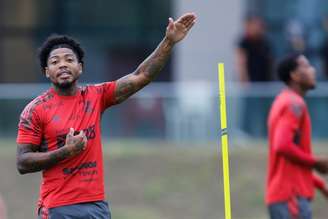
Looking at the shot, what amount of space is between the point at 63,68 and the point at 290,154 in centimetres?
258

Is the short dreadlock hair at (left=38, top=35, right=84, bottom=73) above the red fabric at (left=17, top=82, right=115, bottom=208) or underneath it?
above

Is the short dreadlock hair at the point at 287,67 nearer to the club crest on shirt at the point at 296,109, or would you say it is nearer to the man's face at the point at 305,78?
the man's face at the point at 305,78

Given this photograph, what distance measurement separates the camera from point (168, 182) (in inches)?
655

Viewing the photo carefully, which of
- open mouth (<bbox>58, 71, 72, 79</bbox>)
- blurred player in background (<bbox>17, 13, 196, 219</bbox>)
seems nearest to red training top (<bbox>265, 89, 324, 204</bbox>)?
blurred player in background (<bbox>17, 13, 196, 219</bbox>)

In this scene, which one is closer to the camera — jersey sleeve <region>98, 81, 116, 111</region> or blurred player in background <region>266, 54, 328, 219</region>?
jersey sleeve <region>98, 81, 116, 111</region>

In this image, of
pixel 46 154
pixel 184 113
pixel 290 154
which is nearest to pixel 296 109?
pixel 290 154

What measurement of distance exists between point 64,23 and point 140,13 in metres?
1.24

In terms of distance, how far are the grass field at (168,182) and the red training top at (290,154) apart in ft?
17.7

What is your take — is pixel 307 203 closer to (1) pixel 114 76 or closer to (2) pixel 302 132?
(2) pixel 302 132

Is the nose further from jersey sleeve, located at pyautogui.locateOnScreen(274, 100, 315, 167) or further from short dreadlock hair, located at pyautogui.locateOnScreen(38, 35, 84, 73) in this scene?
jersey sleeve, located at pyautogui.locateOnScreen(274, 100, 315, 167)

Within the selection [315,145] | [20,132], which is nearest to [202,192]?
[315,145]

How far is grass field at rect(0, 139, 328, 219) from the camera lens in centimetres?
1623

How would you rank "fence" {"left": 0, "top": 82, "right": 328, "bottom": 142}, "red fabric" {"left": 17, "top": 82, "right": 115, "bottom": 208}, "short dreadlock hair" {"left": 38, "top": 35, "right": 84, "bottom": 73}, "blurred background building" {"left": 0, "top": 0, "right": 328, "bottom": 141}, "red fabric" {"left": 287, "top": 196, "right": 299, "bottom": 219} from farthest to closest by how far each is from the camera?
"blurred background building" {"left": 0, "top": 0, "right": 328, "bottom": 141} < "fence" {"left": 0, "top": 82, "right": 328, "bottom": 142} < "red fabric" {"left": 287, "top": 196, "right": 299, "bottom": 219} < "short dreadlock hair" {"left": 38, "top": 35, "right": 84, "bottom": 73} < "red fabric" {"left": 17, "top": 82, "right": 115, "bottom": 208}

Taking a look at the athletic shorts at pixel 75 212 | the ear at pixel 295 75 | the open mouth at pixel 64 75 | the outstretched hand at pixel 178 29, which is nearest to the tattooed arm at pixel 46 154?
the athletic shorts at pixel 75 212
